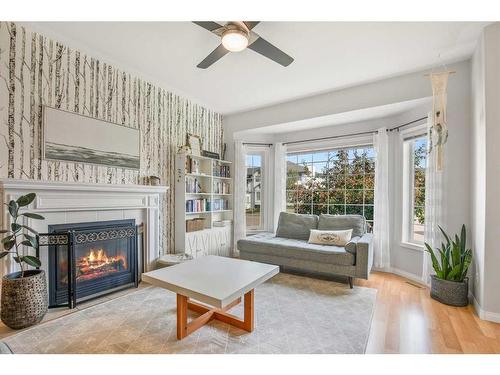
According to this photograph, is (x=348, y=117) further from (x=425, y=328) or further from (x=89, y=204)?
(x=89, y=204)

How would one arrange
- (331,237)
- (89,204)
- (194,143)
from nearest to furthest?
(89,204)
(331,237)
(194,143)

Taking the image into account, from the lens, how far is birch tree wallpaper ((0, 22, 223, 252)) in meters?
2.16

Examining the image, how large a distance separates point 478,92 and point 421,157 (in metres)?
1.15

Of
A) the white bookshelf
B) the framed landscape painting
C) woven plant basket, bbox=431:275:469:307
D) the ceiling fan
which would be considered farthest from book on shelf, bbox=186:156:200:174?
woven plant basket, bbox=431:275:469:307

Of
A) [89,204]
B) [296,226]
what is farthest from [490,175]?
[89,204]

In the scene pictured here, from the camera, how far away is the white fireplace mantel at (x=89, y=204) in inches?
82.7

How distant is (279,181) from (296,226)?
953 millimetres

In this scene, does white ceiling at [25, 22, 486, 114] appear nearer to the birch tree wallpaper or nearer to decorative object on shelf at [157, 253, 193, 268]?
the birch tree wallpaper

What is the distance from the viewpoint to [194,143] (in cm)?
398

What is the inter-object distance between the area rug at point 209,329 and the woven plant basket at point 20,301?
4.1 inches

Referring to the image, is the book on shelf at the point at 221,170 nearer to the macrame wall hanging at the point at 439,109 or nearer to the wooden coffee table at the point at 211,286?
the wooden coffee table at the point at 211,286

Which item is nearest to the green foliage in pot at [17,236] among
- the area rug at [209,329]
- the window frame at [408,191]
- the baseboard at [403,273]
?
the area rug at [209,329]
